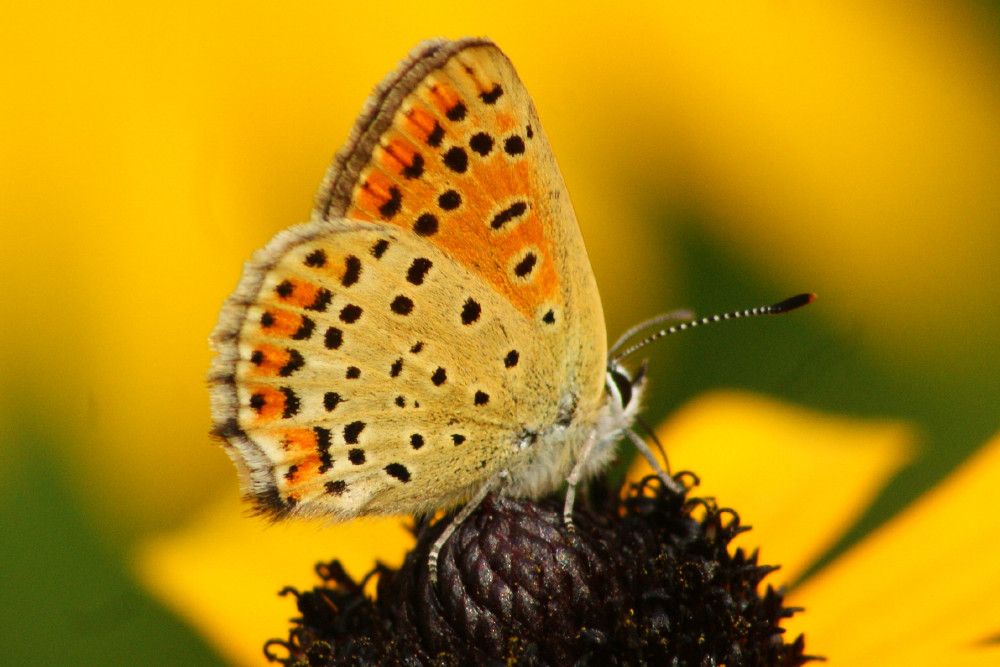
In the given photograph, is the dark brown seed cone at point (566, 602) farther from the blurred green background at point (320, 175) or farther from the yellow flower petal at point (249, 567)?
the blurred green background at point (320, 175)

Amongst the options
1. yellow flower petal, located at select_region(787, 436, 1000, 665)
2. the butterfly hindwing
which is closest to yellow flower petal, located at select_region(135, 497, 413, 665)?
the butterfly hindwing

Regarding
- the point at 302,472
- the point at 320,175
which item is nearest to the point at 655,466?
the point at 302,472

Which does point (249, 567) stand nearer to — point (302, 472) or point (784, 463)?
point (302, 472)

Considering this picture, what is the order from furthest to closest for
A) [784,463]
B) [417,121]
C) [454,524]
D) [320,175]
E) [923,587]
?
[320,175], [784,463], [923,587], [454,524], [417,121]

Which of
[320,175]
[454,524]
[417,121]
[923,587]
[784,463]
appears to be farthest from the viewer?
[320,175]

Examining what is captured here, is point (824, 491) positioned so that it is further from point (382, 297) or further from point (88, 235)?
point (88, 235)

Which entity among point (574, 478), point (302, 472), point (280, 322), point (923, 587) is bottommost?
point (923, 587)

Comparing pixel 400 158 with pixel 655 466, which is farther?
pixel 655 466

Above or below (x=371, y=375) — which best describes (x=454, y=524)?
below
